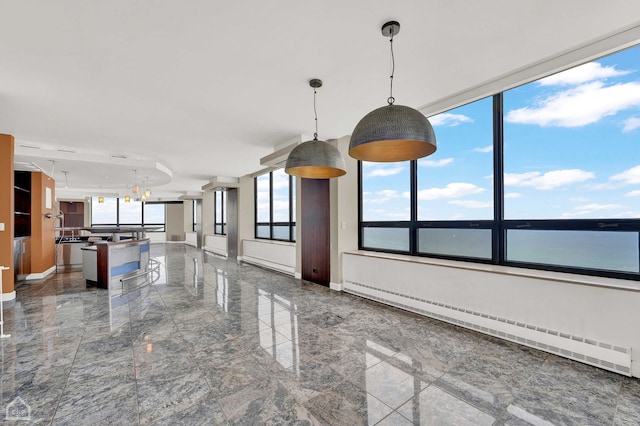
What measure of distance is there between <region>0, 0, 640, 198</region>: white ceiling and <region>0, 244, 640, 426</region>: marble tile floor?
2.93 m

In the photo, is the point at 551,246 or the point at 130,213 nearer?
the point at 551,246

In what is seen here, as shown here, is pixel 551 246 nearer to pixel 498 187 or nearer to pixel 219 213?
pixel 498 187

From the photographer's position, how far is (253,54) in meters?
2.66

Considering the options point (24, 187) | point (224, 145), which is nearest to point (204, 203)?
point (24, 187)

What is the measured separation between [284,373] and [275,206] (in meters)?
6.27

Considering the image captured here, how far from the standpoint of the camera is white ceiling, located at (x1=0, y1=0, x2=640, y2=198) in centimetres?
212

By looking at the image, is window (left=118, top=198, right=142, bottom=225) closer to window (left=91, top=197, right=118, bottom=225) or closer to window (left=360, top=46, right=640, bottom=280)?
window (left=91, top=197, right=118, bottom=225)

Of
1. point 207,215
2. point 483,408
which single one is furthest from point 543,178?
point 207,215

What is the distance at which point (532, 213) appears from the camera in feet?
10.3

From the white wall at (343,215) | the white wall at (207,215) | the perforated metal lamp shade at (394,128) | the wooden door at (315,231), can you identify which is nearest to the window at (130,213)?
the white wall at (207,215)

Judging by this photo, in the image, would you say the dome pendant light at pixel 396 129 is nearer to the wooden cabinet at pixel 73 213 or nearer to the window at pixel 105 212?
the window at pixel 105 212

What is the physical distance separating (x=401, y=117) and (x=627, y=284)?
2617 millimetres

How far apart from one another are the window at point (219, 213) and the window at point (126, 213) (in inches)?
182

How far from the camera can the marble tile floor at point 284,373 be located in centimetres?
187
